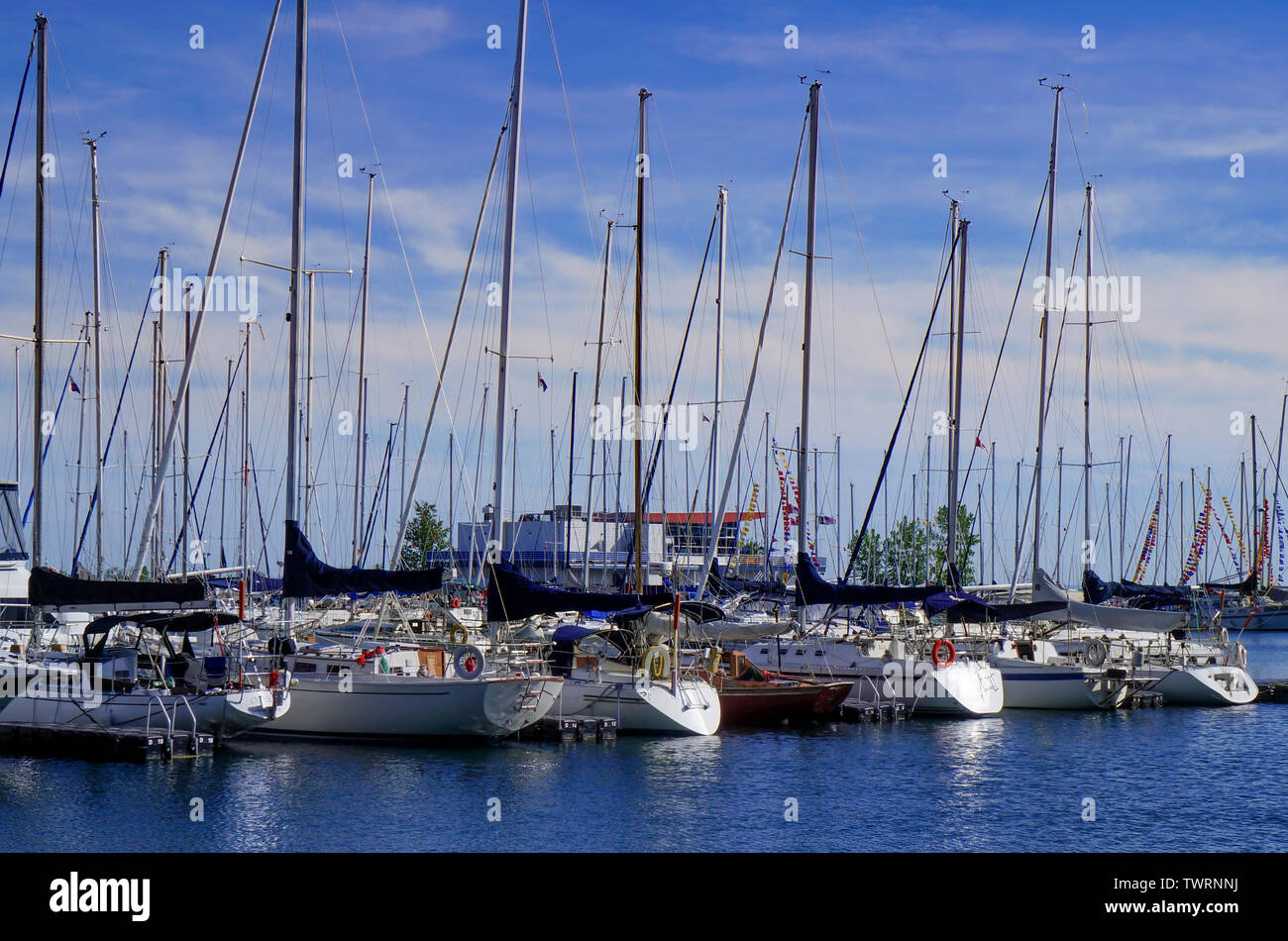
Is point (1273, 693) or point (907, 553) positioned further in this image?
point (907, 553)

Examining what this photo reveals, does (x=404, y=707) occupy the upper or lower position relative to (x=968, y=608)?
lower

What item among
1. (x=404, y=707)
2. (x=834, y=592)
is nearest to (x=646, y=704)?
(x=404, y=707)

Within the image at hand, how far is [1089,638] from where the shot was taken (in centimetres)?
5172

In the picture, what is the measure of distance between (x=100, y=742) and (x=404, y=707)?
23.8 ft

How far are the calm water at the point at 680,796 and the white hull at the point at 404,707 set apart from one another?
0.59 m

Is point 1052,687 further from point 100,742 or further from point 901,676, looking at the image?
point 100,742

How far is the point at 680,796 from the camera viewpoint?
28.8 m

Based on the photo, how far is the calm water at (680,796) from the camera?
2508 centimetres

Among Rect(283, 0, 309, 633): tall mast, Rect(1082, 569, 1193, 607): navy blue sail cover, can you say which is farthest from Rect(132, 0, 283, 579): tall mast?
Rect(1082, 569, 1193, 607): navy blue sail cover

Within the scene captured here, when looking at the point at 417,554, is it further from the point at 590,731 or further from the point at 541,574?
the point at 590,731

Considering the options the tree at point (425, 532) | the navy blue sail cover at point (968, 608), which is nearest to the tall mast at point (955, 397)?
the navy blue sail cover at point (968, 608)

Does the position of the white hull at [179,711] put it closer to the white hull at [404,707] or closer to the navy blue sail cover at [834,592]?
the white hull at [404,707]
